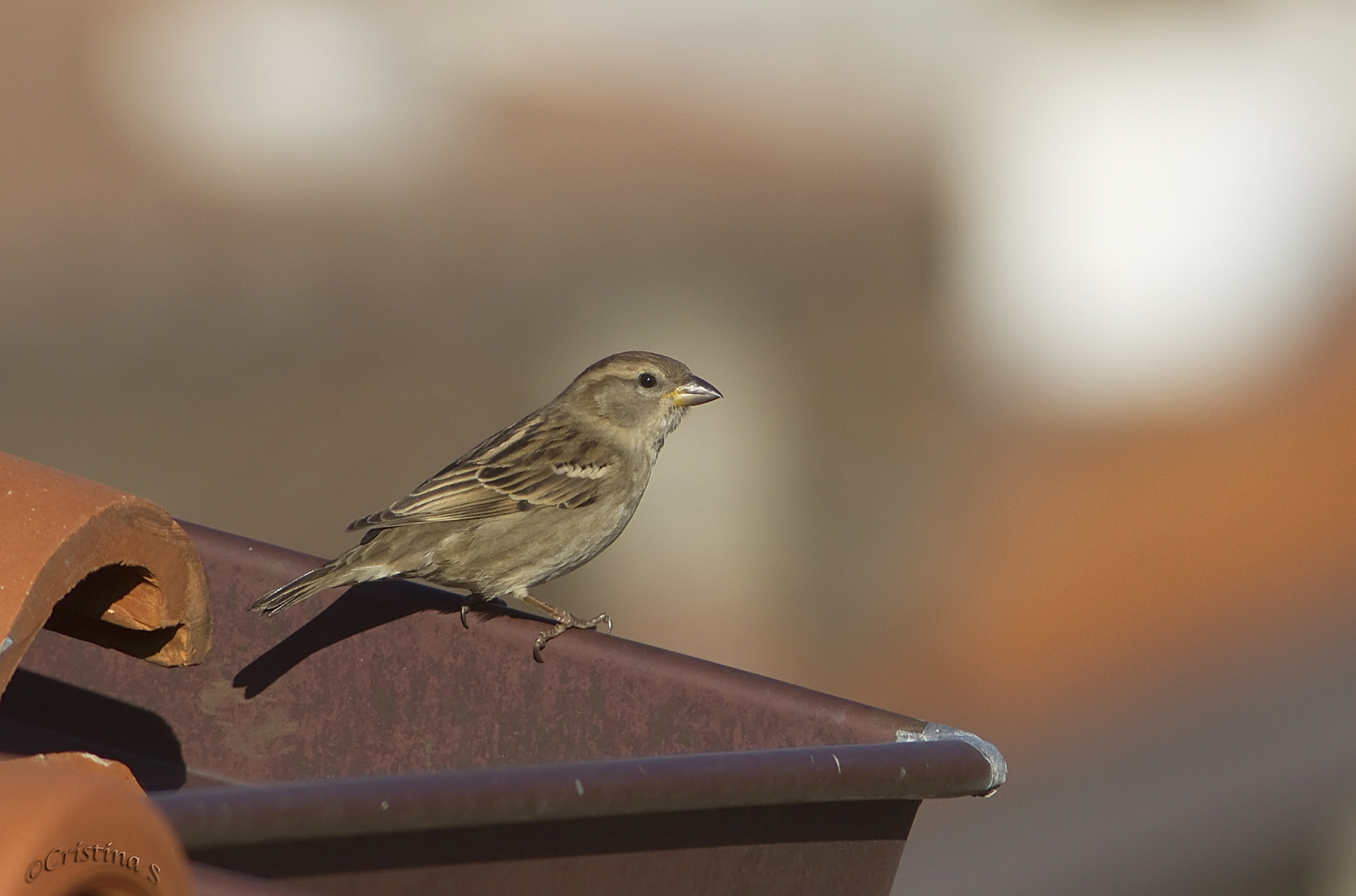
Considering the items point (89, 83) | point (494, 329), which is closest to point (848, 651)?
point (494, 329)

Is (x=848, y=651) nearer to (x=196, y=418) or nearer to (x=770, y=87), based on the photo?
(x=196, y=418)

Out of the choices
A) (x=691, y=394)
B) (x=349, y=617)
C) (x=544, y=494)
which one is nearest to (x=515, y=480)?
(x=544, y=494)

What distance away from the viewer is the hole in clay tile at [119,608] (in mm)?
2373

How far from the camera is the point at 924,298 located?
16.2 meters

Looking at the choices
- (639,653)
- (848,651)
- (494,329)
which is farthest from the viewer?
(494,329)

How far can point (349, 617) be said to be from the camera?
3525mm

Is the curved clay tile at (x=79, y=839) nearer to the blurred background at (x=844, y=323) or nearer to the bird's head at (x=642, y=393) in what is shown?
the bird's head at (x=642, y=393)

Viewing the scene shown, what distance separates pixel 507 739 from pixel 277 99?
55.4ft

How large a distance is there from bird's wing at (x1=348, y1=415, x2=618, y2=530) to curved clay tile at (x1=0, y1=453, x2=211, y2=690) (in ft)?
8.82

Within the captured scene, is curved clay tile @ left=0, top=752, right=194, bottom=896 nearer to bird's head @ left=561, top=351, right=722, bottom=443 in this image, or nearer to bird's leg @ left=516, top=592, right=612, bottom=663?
bird's leg @ left=516, top=592, right=612, bottom=663

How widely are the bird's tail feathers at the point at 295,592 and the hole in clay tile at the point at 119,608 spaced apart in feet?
2.97

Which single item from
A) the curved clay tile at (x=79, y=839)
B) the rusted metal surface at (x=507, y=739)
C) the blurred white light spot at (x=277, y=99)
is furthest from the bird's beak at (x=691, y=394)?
the blurred white light spot at (x=277, y=99)

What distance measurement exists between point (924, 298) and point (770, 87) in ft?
15.3

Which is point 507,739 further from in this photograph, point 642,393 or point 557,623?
point 642,393
